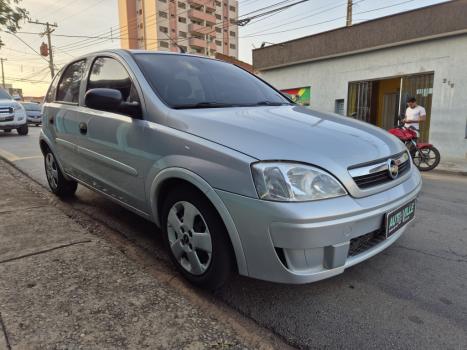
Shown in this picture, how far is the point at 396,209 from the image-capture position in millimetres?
2176

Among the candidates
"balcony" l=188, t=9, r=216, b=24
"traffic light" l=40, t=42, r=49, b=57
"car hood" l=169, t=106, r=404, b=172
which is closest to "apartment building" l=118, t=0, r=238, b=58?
"balcony" l=188, t=9, r=216, b=24

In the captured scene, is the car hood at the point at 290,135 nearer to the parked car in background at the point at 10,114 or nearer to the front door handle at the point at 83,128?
the front door handle at the point at 83,128

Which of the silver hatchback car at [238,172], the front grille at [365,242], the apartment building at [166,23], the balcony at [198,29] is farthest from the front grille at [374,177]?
the balcony at [198,29]

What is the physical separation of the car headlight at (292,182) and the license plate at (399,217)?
1.52ft

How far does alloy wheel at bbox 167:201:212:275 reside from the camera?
216 cm

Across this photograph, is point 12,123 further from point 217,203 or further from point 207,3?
point 207,3

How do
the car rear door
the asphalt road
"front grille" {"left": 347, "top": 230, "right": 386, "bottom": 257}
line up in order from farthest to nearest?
the car rear door < "front grille" {"left": 347, "top": 230, "right": 386, "bottom": 257} < the asphalt road

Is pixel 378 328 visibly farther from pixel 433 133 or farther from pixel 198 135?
pixel 433 133

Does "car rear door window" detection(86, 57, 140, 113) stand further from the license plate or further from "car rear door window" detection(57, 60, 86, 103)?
the license plate

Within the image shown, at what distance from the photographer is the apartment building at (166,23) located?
2345 inches

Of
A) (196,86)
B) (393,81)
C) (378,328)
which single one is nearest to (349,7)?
(393,81)

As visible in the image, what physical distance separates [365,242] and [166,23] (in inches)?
2587

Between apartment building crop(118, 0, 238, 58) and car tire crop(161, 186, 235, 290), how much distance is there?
59.0 m

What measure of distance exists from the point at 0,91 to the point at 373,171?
556 inches
